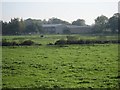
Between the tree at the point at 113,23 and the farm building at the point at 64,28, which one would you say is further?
the farm building at the point at 64,28

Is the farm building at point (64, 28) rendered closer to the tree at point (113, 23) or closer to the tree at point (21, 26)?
the tree at point (113, 23)

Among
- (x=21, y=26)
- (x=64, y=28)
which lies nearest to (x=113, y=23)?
(x=64, y=28)

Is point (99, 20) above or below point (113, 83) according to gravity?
above

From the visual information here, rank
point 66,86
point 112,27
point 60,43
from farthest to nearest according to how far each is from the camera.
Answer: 1. point 112,27
2. point 60,43
3. point 66,86

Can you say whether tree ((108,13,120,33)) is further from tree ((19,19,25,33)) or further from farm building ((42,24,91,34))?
tree ((19,19,25,33))

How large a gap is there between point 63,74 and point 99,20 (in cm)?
12505

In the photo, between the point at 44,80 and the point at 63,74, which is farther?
the point at 63,74

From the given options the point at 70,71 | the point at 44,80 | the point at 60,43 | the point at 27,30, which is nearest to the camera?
the point at 44,80

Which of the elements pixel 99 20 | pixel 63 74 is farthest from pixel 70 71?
pixel 99 20

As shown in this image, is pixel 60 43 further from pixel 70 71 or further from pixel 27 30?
pixel 27 30

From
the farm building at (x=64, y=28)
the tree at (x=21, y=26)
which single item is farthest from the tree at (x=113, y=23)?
the tree at (x=21, y=26)

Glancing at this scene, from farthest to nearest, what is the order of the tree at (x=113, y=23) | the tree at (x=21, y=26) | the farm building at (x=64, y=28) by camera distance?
1. the farm building at (x=64, y=28)
2. the tree at (x=21, y=26)
3. the tree at (x=113, y=23)

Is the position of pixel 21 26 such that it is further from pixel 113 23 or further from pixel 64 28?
pixel 113 23

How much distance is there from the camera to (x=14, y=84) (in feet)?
43.7
